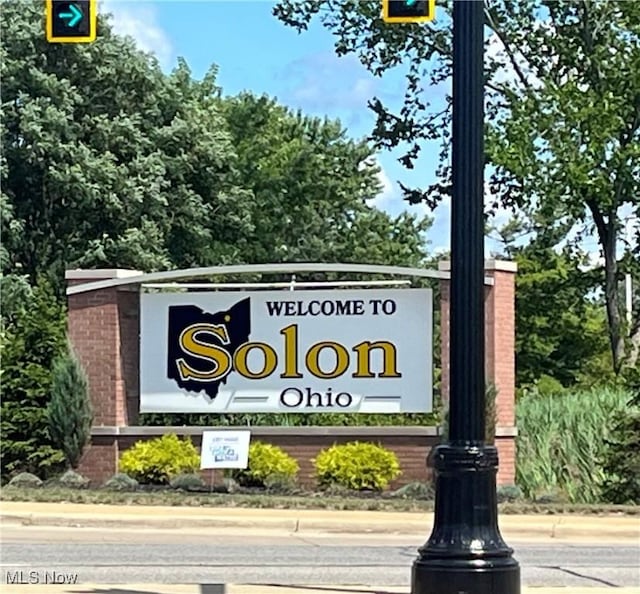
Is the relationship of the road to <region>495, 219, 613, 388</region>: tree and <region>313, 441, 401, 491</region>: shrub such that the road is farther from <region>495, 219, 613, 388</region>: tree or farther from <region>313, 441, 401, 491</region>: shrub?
<region>495, 219, 613, 388</region>: tree

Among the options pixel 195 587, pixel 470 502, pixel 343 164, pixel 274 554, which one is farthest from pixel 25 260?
pixel 470 502

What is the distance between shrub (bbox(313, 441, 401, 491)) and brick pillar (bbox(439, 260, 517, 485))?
1.49 meters

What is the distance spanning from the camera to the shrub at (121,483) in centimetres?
2084

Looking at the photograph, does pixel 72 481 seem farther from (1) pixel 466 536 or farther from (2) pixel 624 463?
(1) pixel 466 536

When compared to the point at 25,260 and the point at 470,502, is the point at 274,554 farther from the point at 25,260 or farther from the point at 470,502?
the point at 25,260

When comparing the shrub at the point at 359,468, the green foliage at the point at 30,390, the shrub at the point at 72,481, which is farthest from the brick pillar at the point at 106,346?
the shrub at the point at 359,468

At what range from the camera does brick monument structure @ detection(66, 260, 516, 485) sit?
21.5 metres

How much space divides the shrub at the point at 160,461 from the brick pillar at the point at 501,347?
421cm

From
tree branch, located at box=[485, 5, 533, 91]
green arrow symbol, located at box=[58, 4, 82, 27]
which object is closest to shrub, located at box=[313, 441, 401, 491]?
green arrow symbol, located at box=[58, 4, 82, 27]

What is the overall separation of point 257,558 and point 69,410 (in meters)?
8.91

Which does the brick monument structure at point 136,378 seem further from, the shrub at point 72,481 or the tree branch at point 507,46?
the tree branch at point 507,46

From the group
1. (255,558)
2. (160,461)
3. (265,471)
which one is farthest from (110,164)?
(255,558)

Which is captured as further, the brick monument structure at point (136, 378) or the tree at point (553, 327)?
the tree at point (553, 327)

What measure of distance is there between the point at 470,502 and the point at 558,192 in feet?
78.6
